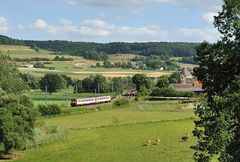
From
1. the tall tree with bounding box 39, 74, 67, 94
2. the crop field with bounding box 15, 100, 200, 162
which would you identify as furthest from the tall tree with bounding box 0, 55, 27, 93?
the tall tree with bounding box 39, 74, 67, 94

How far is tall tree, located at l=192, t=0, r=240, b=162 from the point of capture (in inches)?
1100

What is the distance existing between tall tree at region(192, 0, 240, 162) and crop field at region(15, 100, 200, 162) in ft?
59.0

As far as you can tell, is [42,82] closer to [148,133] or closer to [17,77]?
[17,77]


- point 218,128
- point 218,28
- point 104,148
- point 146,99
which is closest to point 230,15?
point 218,28

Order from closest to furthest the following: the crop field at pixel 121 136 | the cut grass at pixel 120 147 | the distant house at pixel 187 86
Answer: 1. the cut grass at pixel 120 147
2. the crop field at pixel 121 136
3. the distant house at pixel 187 86

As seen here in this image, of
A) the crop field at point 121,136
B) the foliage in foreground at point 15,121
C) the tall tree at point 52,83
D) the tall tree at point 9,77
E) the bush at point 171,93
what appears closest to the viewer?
the crop field at point 121,136

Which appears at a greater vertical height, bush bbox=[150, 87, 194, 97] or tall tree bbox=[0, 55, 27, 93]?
tall tree bbox=[0, 55, 27, 93]

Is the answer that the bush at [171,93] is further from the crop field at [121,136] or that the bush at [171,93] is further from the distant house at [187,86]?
the crop field at [121,136]

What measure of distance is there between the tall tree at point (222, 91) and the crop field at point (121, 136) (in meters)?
18.0

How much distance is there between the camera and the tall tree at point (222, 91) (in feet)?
91.7

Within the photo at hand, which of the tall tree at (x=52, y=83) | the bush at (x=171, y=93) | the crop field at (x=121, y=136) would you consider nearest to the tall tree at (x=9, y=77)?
the crop field at (x=121, y=136)

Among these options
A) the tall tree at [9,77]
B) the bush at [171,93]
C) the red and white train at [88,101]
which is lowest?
the red and white train at [88,101]

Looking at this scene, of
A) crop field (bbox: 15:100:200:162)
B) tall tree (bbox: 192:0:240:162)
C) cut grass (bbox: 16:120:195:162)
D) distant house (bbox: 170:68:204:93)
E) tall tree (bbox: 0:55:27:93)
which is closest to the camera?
tall tree (bbox: 192:0:240:162)

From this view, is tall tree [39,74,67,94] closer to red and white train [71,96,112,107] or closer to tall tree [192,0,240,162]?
red and white train [71,96,112,107]
